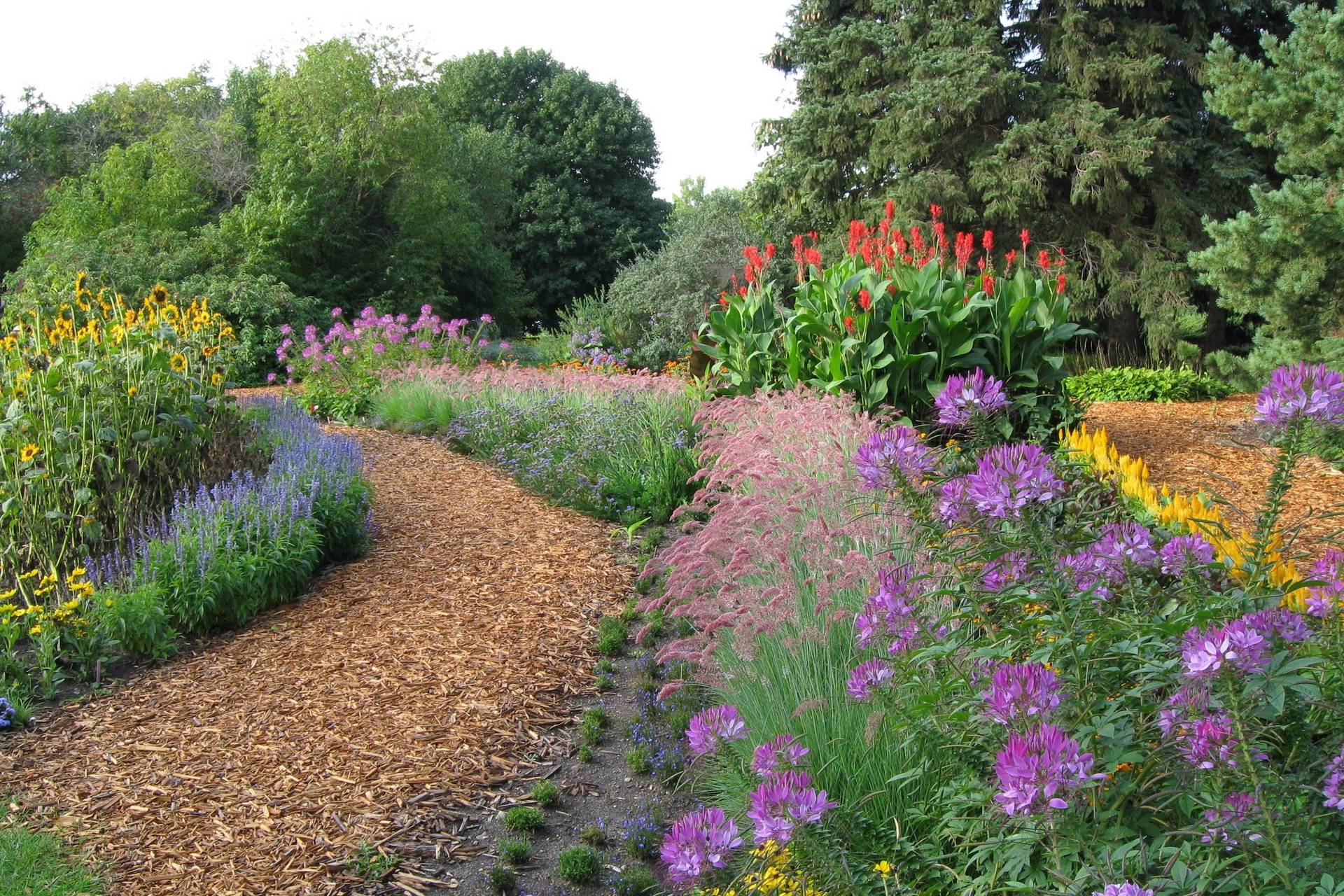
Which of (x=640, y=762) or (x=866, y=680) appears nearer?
(x=866, y=680)

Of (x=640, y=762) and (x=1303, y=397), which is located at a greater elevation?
(x=1303, y=397)

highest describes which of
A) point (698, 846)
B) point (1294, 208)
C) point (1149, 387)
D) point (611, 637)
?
point (1294, 208)

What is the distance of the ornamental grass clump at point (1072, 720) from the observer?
141 centimetres

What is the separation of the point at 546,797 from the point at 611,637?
1247 millimetres

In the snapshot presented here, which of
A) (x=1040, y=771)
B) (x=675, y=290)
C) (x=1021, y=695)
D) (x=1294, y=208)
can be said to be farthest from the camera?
(x=675, y=290)

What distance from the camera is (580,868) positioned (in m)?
2.84

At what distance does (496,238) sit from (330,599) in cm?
2510

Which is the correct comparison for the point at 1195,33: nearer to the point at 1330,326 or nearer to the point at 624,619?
the point at 1330,326

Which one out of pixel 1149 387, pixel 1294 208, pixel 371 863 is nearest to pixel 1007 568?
pixel 371 863

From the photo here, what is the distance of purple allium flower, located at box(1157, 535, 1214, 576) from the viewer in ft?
6.18

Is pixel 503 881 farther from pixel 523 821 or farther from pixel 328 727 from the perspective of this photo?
pixel 328 727

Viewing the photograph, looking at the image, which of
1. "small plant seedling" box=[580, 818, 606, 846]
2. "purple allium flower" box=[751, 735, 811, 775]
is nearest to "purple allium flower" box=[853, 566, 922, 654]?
"purple allium flower" box=[751, 735, 811, 775]

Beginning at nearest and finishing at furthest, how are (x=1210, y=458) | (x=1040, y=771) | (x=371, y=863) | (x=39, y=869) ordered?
1. (x=1040, y=771)
2. (x=39, y=869)
3. (x=371, y=863)
4. (x=1210, y=458)

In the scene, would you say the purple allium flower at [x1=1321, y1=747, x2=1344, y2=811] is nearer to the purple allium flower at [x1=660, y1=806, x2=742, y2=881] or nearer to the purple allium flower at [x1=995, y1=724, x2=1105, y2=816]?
the purple allium flower at [x1=995, y1=724, x2=1105, y2=816]
